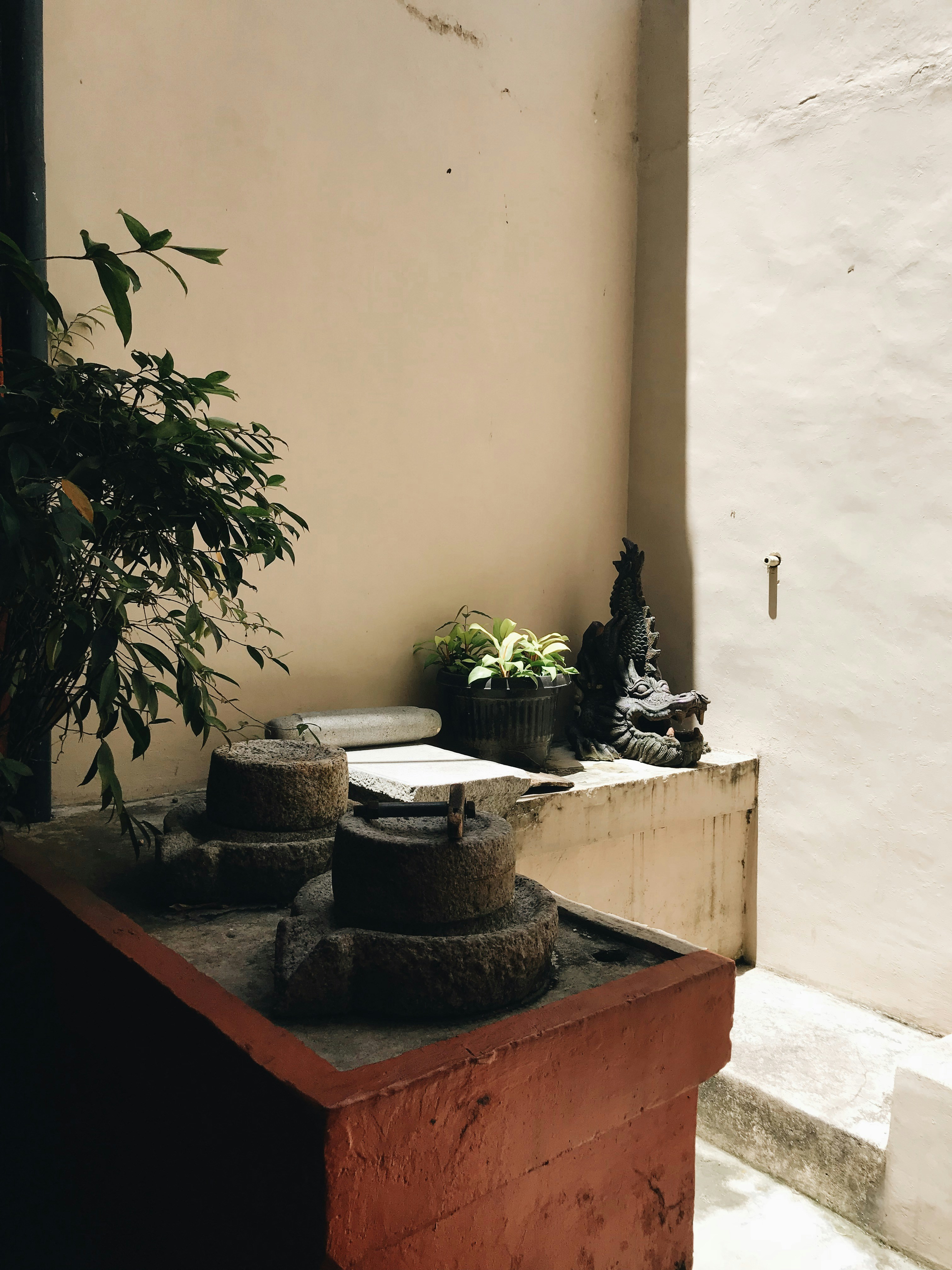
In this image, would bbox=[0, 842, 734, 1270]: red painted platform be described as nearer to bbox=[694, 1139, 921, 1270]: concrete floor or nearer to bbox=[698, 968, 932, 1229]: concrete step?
bbox=[694, 1139, 921, 1270]: concrete floor

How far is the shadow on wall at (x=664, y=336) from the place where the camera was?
4.01 m

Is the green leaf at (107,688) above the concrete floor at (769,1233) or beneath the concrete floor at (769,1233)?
above

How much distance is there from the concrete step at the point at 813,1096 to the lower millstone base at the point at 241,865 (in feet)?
5.69

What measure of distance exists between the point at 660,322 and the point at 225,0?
213cm

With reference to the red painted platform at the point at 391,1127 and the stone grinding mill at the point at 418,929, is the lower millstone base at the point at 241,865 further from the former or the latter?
the stone grinding mill at the point at 418,929

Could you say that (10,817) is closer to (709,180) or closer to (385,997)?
(385,997)

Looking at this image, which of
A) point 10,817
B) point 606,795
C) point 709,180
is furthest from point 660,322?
point 10,817

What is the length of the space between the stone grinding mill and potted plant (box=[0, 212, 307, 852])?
1.34 feet

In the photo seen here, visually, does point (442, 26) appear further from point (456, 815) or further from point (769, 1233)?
point (769, 1233)

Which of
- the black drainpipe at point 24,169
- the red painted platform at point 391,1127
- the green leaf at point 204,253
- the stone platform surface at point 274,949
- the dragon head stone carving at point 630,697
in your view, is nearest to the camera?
the red painted platform at point 391,1127

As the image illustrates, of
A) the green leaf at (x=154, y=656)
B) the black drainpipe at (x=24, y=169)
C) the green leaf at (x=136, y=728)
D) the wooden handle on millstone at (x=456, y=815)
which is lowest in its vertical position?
the wooden handle on millstone at (x=456, y=815)

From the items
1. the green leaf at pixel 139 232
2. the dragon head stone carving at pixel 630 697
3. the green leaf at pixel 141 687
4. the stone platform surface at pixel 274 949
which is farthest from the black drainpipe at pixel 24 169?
the dragon head stone carving at pixel 630 697

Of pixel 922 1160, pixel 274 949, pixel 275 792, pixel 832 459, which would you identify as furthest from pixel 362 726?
pixel 832 459

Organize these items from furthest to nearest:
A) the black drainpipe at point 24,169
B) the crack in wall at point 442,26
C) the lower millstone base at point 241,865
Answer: the crack in wall at point 442,26 < the black drainpipe at point 24,169 < the lower millstone base at point 241,865
